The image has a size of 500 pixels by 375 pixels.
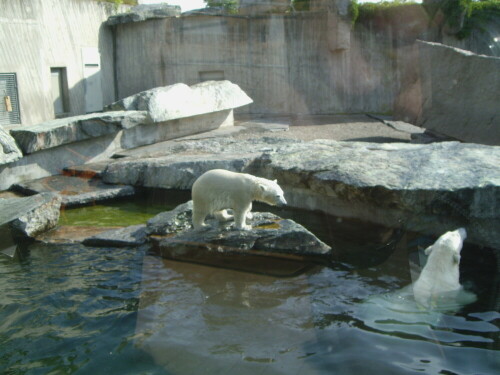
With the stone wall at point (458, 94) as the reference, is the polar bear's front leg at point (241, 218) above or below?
below

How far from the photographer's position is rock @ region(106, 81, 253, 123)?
31.0 ft

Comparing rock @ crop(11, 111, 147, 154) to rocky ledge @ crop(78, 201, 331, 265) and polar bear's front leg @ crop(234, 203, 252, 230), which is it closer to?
rocky ledge @ crop(78, 201, 331, 265)

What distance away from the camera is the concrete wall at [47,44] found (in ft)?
32.3

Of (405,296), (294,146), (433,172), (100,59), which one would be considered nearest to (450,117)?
(294,146)

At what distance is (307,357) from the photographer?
3230 millimetres

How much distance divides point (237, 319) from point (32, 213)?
122 inches

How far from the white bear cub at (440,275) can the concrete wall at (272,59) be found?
1009cm

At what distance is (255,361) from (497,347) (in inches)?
63.1

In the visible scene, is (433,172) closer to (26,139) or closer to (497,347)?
(497,347)

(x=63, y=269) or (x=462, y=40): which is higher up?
(x=462, y=40)

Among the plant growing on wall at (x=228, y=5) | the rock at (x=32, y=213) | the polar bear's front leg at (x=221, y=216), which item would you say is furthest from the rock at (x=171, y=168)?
the plant growing on wall at (x=228, y=5)

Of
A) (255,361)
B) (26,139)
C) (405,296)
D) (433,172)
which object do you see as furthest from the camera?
(26,139)

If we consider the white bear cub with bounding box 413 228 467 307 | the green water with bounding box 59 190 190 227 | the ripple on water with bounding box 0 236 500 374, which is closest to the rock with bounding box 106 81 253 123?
the green water with bounding box 59 190 190 227

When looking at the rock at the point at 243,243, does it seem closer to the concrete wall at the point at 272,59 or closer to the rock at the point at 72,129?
the rock at the point at 72,129
